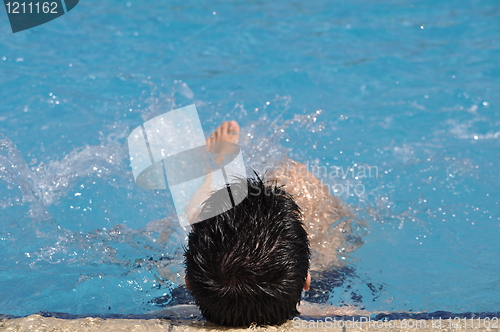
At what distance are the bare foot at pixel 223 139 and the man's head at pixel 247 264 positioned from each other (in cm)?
225

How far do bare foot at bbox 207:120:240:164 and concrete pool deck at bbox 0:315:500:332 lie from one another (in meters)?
2.25

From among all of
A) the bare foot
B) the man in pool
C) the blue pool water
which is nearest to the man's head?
the man in pool

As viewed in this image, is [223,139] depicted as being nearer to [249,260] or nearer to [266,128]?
[266,128]

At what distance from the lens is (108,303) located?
2746 millimetres

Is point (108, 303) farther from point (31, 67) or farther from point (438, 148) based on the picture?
point (31, 67)

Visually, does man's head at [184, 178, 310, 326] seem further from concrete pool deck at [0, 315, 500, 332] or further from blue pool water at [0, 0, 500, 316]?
blue pool water at [0, 0, 500, 316]

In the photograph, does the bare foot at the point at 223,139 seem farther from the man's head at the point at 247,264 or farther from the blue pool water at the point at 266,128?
the man's head at the point at 247,264

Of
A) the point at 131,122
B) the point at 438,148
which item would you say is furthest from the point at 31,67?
the point at 438,148

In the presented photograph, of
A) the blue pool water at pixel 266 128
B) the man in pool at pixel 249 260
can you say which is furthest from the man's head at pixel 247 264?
the blue pool water at pixel 266 128

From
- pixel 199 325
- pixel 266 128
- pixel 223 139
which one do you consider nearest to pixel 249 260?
pixel 199 325

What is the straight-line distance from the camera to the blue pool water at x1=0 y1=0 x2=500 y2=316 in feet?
9.66

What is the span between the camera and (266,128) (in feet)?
14.6

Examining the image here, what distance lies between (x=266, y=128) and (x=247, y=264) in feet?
9.20

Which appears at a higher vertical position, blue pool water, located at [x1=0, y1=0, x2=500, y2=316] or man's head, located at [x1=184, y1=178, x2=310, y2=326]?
man's head, located at [x1=184, y1=178, x2=310, y2=326]
